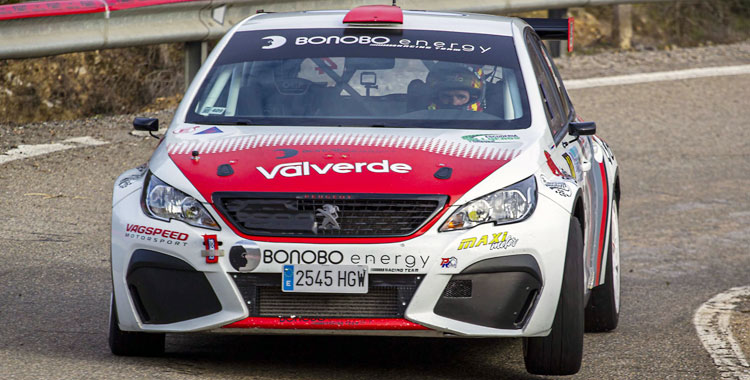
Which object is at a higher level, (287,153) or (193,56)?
(287,153)

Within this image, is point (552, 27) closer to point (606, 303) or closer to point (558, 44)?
point (606, 303)

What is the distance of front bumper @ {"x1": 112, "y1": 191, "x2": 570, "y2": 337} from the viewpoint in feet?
16.8

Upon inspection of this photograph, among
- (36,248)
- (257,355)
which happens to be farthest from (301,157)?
(36,248)

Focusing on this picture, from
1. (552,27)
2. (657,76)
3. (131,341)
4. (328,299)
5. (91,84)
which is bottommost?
(657,76)

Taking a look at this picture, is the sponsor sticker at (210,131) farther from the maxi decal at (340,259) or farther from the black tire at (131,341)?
the maxi decal at (340,259)

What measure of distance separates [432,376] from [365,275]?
74 cm

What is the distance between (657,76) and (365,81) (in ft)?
29.9

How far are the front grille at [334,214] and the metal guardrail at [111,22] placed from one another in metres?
5.82

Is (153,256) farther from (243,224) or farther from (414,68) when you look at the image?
(414,68)

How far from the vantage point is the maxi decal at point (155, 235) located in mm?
5205

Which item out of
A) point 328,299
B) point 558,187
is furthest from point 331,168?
point 558,187

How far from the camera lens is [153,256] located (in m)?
5.26

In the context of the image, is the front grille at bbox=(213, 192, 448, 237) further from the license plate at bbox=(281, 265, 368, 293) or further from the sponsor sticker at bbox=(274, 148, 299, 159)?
the sponsor sticker at bbox=(274, 148, 299, 159)

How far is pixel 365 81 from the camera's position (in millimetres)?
6348
